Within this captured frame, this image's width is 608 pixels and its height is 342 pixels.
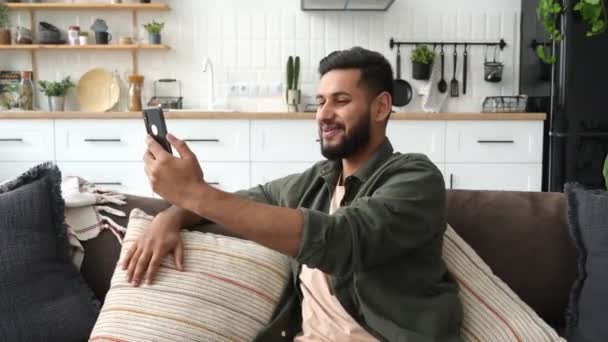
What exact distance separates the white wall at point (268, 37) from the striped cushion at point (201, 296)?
3124mm

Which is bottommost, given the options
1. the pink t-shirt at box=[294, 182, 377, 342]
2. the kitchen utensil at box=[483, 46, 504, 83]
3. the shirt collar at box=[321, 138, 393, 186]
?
the pink t-shirt at box=[294, 182, 377, 342]

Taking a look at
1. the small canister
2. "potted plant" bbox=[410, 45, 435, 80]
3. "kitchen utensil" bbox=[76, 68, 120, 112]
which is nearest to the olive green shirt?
"potted plant" bbox=[410, 45, 435, 80]

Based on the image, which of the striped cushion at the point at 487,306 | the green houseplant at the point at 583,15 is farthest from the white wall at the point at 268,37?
the striped cushion at the point at 487,306

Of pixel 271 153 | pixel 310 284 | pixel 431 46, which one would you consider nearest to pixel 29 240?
pixel 310 284

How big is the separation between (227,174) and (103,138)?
81cm

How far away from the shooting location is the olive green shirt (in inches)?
46.9

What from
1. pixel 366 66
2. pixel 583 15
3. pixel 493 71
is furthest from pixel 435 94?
pixel 366 66

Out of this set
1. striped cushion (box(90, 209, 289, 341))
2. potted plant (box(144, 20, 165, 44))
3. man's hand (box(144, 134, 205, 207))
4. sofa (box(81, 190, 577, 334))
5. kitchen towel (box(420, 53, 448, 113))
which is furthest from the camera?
kitchen towel (box(420, 53, 448, 113))

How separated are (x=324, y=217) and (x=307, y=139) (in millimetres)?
2842

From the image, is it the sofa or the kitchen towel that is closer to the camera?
the sofa

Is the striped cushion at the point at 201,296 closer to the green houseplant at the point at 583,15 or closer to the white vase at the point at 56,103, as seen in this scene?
the green houseplant at the point at 583,15

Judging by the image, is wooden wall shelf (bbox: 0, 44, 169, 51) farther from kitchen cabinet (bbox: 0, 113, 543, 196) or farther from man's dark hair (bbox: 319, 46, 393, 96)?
man's dark hair (bbox: 319, 46, 393, 96)

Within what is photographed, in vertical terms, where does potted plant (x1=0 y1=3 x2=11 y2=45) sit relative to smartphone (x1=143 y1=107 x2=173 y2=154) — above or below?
above

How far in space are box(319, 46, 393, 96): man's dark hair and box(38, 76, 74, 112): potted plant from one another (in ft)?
11.0
